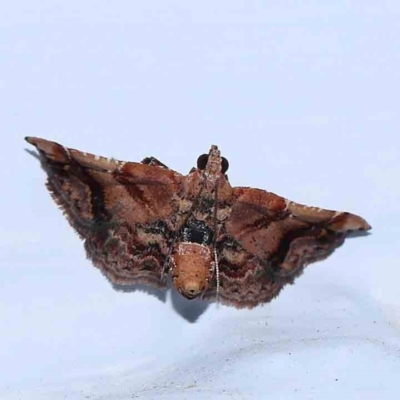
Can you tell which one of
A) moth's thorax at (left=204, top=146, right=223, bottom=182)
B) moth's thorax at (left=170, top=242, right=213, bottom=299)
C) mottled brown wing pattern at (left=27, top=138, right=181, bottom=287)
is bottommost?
moth's thorax at (left=170, top=242, right=213, bottom=299)

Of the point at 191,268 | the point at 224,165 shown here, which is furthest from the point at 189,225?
the point at 224,165

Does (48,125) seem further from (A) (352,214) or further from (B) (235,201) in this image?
(A) (352,214)

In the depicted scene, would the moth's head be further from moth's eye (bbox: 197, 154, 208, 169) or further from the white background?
the white background

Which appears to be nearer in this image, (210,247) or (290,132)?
(210,247)

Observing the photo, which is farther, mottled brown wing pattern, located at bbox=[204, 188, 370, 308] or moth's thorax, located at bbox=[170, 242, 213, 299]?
mottled brown wing pattern, located at bbox=[204, 188, 370, 308]

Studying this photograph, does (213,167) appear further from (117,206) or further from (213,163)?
(117,206)

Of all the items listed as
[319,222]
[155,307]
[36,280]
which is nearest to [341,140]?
[319,222]

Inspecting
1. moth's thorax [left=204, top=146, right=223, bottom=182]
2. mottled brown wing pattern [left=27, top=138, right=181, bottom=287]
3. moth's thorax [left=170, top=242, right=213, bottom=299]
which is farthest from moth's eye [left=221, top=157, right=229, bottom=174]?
moth's thorax [left=170, top=242, right=213, bottom=299]
